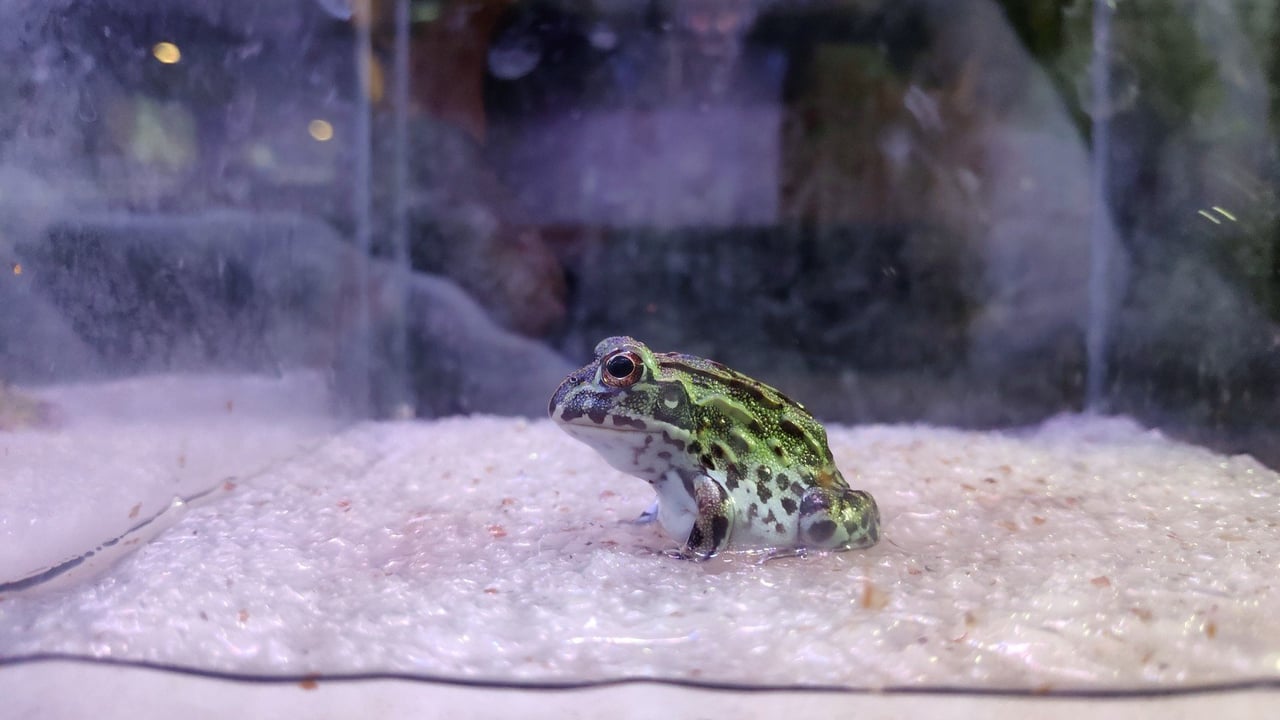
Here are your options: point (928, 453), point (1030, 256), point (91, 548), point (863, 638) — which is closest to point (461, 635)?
point (863, 638)

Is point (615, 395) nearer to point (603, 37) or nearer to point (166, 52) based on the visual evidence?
point (166, 52)

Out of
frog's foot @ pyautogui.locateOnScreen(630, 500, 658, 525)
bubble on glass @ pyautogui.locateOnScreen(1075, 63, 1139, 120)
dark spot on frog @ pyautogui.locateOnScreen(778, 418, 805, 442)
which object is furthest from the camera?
bubble on glass @ pyautogui.locateOnScreen(1075, 63, 1139, 120)

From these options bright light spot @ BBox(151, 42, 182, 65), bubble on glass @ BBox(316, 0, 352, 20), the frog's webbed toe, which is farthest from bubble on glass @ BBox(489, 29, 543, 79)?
the frog's webbed toe

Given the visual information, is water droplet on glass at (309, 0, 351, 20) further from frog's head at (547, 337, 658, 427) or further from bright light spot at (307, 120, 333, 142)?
frog's head at (547, 337, 658, 427)

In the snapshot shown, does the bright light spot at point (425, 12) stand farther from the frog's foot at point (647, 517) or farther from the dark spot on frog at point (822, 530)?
the dark spot on frog at point (822, 530)

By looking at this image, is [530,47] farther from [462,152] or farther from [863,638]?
[863,638]

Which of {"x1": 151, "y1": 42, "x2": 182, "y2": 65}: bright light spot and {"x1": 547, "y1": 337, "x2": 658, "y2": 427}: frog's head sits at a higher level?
{"x1": 151, "y1": 42, "x2": 182, "y2": 65}: bright light spot

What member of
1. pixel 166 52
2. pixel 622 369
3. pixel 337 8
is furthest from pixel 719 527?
pixel 337 8
